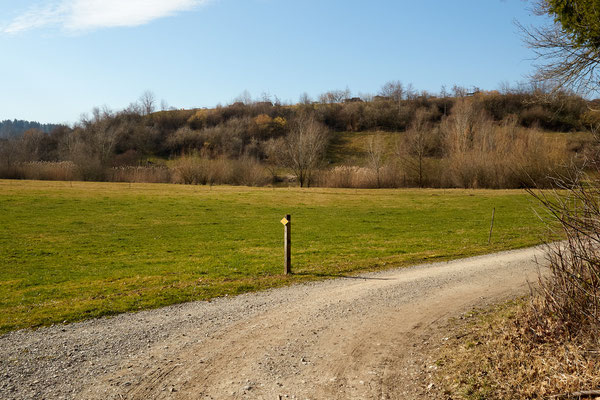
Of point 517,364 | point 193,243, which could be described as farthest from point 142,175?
point 517,364

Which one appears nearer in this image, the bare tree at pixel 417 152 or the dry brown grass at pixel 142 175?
the bare tree at pixel 417 152

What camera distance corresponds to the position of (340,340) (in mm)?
8438

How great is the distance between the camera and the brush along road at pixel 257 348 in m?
6.66

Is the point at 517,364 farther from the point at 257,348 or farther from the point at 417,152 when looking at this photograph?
the point at 417,152

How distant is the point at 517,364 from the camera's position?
21.0ft

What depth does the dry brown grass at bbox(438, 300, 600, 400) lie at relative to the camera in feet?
18.6

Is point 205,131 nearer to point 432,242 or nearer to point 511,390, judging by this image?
point 432,242

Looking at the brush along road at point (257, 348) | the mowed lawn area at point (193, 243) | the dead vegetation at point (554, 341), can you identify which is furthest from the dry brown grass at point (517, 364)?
the mowed lawn area at point (193, 243)

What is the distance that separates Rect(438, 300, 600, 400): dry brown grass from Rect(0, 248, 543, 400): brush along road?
50cm

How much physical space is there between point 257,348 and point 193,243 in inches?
611

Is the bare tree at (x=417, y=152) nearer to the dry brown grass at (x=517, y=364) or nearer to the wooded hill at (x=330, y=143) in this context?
the wooded hill at (x=330, y=143)

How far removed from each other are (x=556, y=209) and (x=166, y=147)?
127 m

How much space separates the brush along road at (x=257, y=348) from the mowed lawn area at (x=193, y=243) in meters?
1.54

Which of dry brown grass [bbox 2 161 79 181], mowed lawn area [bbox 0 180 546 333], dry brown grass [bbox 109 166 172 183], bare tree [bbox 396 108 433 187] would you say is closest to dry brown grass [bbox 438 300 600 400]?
mowed lawn area [bbox 0 180 546 333]
